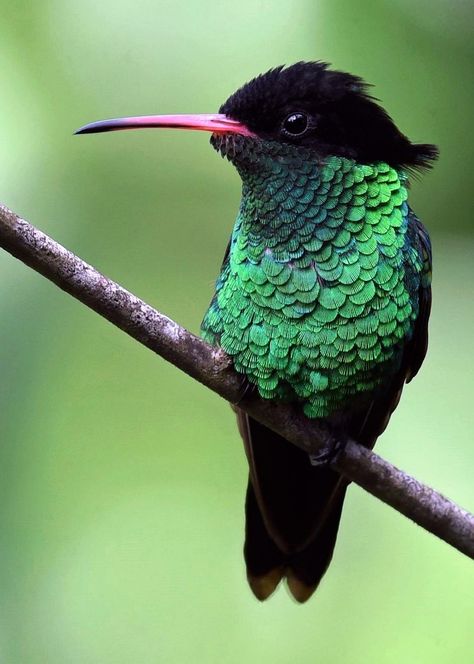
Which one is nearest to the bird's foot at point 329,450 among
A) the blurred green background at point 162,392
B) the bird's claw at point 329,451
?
the bird's claw at point 329,451

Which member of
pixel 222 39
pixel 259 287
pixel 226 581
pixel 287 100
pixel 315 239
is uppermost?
pixel 222 39

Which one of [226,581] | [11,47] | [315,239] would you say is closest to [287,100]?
[315,239]

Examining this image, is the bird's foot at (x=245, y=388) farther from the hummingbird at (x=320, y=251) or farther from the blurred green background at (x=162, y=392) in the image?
the blurred green background at (x=162, y=392)

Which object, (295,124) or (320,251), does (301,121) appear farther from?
(320,251)

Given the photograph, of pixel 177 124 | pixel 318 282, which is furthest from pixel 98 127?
pixel 318 282

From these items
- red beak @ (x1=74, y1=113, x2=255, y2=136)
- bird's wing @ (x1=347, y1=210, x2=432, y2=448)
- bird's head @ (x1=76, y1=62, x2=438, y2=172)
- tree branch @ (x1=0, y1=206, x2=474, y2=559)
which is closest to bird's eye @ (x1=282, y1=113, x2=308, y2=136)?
bird's head @ (x1=76, y1=62, x2=438, y2=172)

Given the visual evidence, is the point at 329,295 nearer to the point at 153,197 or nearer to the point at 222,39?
the point at 153,197
